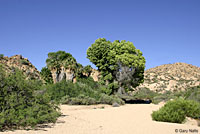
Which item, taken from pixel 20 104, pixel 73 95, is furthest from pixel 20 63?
pixel 20 104

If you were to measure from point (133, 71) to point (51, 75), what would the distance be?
1743 centimetres

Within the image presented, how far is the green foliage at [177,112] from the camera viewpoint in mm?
11211

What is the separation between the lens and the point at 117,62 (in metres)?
30.5

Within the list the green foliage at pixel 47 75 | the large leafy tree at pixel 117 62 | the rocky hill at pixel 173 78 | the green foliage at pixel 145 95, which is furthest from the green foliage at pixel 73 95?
the rocky hill at pixel 173 78

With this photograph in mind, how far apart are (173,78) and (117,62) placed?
43971 millimetres

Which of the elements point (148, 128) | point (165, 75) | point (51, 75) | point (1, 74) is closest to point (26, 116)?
point (1, 74)

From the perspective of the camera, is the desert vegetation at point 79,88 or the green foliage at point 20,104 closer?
the green foliage at point 20,104

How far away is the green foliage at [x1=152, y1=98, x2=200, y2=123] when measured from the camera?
11.2 metres

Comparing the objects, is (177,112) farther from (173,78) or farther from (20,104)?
(173,78)

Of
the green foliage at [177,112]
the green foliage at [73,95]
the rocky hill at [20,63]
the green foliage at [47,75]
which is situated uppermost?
the rocky hill at [20,63]

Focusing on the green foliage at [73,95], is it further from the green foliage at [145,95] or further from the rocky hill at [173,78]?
the rocky hill at [173,78]

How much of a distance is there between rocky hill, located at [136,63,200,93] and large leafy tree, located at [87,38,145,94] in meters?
27.8

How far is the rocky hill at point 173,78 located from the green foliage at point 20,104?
165 ft

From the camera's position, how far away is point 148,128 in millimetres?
9086
